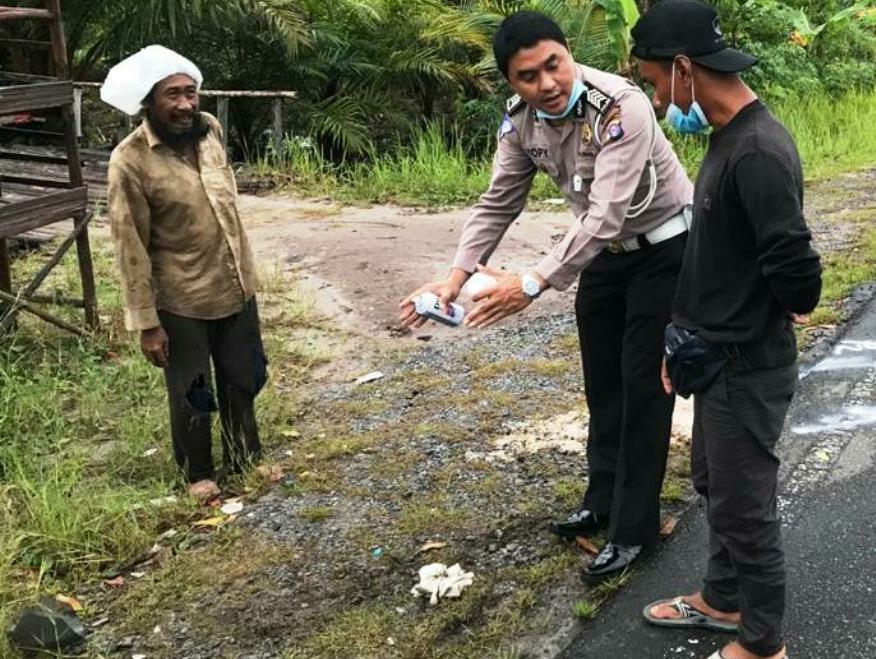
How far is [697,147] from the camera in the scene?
11.4m

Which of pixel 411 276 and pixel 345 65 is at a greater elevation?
pixel 345 65

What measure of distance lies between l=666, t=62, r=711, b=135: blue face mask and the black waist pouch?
547 millimetres

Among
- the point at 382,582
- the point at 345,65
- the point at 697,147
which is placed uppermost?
the point at 345,65

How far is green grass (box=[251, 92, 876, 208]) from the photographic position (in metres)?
10.6

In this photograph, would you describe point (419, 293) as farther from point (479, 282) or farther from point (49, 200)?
point (49, 200)

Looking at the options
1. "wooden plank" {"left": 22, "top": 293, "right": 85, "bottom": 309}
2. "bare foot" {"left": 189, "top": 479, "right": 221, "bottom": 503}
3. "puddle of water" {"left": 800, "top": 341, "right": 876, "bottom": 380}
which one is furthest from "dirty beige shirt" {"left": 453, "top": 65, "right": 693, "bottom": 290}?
"wooden plank" {"left": 22, "top": 293, "right": 85, "bottom": 309}

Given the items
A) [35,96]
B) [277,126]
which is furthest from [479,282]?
[277,126]

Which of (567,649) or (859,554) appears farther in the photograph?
(859,554)

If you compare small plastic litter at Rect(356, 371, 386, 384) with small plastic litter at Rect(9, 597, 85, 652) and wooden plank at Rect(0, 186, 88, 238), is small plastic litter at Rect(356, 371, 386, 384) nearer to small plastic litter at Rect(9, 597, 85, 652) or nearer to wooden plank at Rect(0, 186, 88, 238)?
wooden plank at Rect(0, 186, 88, 238)

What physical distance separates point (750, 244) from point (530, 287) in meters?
0.64

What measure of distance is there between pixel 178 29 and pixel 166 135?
9.29 m

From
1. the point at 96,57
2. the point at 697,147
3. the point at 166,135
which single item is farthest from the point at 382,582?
the point at 96,57

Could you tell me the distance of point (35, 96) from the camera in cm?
524

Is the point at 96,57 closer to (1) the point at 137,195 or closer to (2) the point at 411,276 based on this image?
(2) the point at 411,276
